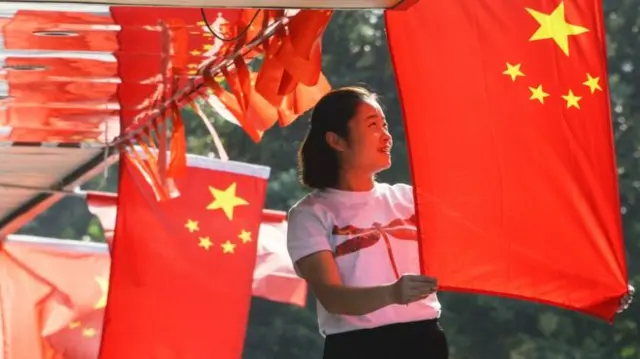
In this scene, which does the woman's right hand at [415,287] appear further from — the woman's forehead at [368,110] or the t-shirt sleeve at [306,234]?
the woman's forehead at [368,110]

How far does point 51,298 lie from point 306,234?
529cm

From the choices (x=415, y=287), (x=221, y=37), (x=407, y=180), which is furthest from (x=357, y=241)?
(x=407, y=180)

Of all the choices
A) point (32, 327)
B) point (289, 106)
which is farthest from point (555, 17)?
point (32, 327)

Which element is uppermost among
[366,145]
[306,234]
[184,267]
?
[366,145]

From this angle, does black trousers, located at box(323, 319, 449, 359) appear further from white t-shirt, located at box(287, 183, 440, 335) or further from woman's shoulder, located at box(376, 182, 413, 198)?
woman's shoulder, located at box(376, 182, 413, 198)

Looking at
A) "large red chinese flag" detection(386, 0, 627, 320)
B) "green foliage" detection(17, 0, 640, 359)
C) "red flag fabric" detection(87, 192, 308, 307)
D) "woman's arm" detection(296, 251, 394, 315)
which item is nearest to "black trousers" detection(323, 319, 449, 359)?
"woman's arm" detection(296, 251, 394, 315)

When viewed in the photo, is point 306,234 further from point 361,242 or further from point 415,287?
point 415,287

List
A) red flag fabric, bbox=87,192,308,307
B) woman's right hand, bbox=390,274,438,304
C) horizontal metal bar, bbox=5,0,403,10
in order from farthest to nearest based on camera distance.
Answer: red flag fabric, bbox=87,192,308,307
horizontal metal bar, bbox=5,0,403,10
woman's right hand, bbox=390,274,438,304

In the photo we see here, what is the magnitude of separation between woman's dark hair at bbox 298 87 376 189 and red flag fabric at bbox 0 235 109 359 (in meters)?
4.93

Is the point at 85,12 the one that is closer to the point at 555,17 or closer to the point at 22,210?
the point at 555,17

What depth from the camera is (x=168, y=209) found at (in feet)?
22.8

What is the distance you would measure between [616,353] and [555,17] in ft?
41.6

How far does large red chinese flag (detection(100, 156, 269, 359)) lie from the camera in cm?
666

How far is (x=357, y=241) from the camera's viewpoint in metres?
3.17
